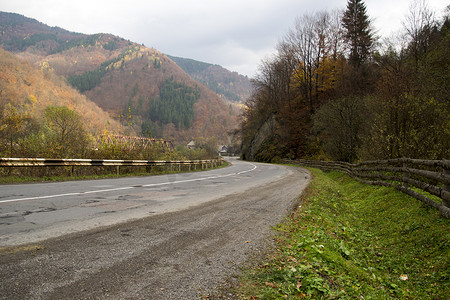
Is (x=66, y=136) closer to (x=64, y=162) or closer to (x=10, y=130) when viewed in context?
(x=10, y=130)

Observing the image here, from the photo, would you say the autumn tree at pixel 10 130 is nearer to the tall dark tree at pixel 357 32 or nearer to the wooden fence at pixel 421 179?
the wooden fence at pixel 421 179

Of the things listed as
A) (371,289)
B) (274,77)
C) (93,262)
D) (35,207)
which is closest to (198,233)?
(93,262)

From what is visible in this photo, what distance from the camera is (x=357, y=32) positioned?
39844mm

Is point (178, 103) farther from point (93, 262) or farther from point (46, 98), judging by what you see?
point (93, 262)

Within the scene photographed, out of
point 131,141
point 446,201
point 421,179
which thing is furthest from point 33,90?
point 446,201

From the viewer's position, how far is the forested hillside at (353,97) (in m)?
10.8

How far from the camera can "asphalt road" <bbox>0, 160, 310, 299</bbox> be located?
2479 millimetres

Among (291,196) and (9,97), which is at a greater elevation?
(9,97)

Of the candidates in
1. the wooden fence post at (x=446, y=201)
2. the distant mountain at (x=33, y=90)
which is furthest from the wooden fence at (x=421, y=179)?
the distant mountain at (x=33, y=90)

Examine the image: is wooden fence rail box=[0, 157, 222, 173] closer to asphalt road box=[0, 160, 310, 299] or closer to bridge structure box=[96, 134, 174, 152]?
bridge structure box=[96, 134, 174, 152]

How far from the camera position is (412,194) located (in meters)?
7.32

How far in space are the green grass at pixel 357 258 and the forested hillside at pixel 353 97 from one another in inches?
205

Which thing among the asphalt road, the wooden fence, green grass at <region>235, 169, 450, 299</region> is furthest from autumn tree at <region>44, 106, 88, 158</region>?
the wooden fence

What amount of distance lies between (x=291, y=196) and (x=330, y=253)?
4.94m
